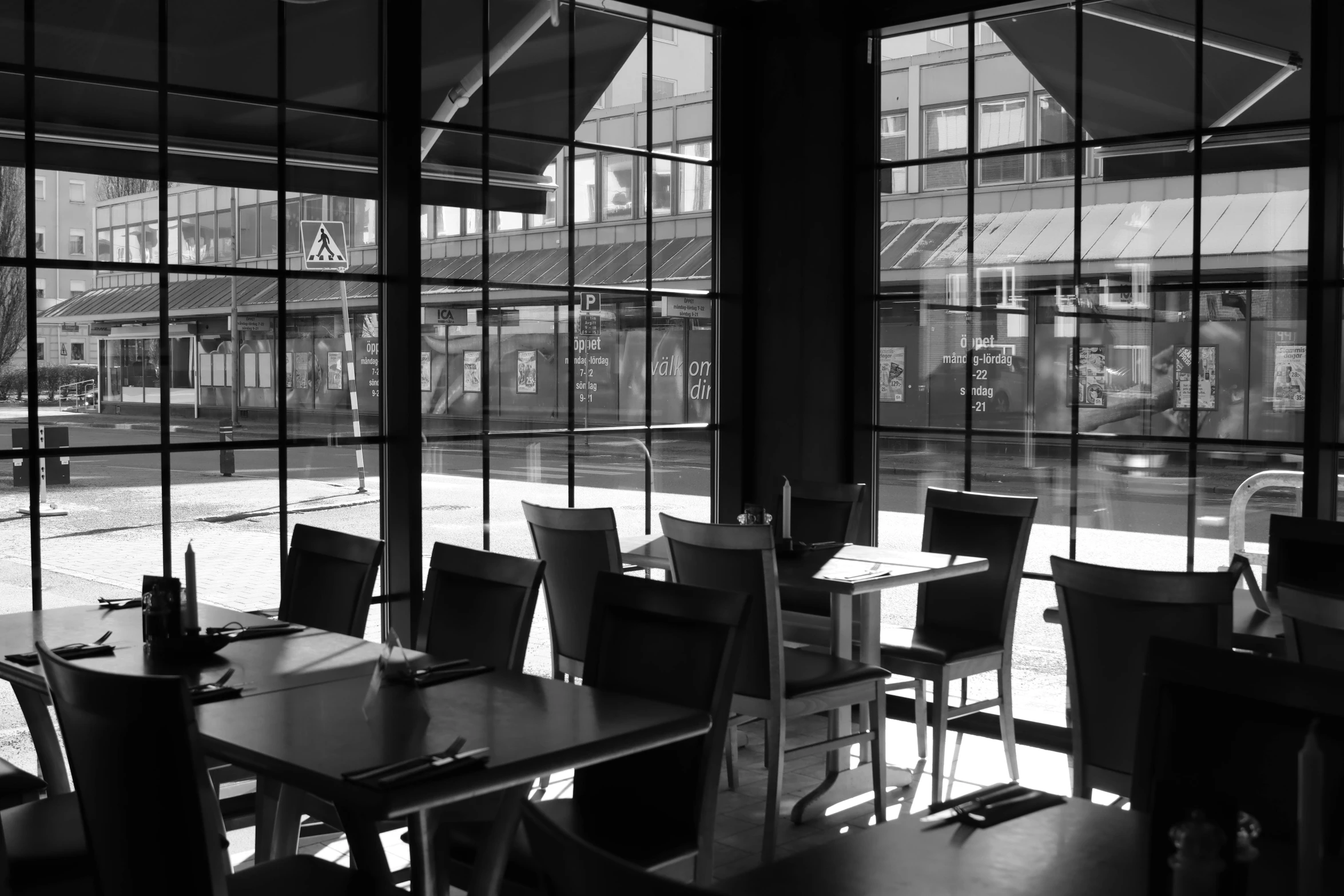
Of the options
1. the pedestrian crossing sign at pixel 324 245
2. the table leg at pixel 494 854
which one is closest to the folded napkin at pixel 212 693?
the table leg at pixel 494 854

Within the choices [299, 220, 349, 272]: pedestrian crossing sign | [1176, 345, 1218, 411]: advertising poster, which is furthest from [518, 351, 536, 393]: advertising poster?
[1176, 345, 1218, 411]: advertising poster

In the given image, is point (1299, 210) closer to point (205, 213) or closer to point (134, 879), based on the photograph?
point (205, 213)

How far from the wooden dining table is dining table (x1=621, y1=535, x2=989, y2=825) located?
1.66 m

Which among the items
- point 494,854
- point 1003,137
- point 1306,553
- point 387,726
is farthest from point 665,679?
point 1003,137

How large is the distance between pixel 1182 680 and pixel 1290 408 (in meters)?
3.18

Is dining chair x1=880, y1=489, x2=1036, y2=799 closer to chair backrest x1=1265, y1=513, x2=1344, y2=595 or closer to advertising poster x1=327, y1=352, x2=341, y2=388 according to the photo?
chair backrest x1=1265, y1=513, x2=1344, y2=595

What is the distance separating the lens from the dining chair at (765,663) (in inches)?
164

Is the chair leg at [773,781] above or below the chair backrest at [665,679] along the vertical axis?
below

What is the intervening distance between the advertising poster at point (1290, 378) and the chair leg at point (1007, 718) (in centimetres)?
154

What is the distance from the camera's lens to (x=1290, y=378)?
4.98 m

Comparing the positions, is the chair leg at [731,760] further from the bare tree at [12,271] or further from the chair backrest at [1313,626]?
the bare tree at [12,271]

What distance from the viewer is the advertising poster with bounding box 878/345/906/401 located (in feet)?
20.5

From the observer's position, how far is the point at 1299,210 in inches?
194

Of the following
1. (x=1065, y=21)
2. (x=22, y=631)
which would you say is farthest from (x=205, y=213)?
(x=1065, y=21)
